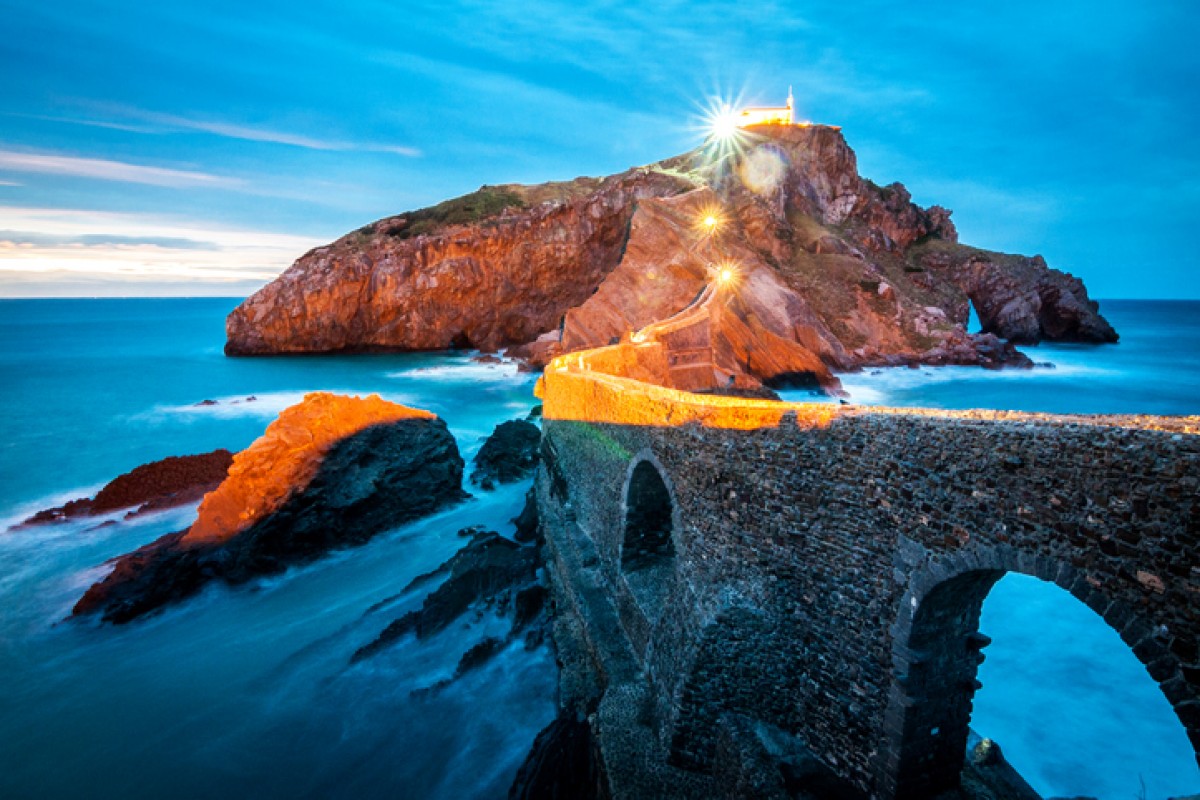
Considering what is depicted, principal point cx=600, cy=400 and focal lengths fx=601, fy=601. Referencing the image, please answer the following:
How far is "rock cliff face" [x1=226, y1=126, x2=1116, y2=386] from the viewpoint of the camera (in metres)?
36.8

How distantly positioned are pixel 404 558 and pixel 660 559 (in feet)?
28.0

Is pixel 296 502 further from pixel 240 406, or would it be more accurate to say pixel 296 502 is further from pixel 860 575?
pixel 240 406

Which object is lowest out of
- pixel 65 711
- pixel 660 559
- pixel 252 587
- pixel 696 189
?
pixel 65 711

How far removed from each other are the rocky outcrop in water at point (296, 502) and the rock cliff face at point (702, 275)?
17195mm

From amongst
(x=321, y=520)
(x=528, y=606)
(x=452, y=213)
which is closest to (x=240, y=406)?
(x=321, y=520)

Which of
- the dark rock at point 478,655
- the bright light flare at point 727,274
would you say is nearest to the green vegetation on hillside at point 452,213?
the bright light flare at point 727,274

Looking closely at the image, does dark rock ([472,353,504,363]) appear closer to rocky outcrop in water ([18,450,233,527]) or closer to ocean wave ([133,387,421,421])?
ocean wave ([133,387,421,421])

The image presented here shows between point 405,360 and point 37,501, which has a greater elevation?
point 405,360

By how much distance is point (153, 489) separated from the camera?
21.7 meters

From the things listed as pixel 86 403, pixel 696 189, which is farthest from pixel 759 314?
pixel 86 403

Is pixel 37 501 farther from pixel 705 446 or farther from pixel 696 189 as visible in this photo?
pixel 696 189

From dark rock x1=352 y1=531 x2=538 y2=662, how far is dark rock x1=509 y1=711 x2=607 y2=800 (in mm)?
4402

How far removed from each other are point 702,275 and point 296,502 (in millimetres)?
27270

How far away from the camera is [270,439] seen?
16656mm
